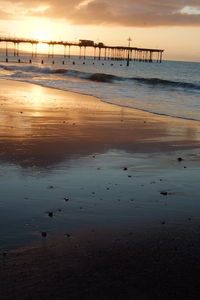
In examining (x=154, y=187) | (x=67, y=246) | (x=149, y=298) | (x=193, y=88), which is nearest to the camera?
(x=149, y=298)

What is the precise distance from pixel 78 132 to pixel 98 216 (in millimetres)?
6662

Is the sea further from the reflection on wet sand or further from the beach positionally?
the beach

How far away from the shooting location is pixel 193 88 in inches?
1583

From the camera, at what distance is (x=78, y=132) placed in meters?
12.3

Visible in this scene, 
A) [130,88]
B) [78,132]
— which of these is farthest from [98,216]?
[130,88]

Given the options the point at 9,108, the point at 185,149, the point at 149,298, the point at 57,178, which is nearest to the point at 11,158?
the point at 57,178

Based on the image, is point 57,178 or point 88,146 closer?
point 57,178

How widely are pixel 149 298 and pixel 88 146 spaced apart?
6.74m

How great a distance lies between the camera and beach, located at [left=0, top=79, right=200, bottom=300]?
4.11m

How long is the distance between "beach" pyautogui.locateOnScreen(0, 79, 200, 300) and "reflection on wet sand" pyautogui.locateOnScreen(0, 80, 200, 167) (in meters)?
0.05

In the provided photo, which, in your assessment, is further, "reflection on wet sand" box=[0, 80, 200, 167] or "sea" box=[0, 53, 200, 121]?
"sea" box=[0, 53, 200, 121]

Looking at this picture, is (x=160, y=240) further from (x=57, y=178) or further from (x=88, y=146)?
(x=88, y=146)

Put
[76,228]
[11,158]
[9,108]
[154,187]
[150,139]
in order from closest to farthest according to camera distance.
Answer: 1. [76,228]
2. [154,187]
3. [11,158]
4. [150,139]
5. [9,108]

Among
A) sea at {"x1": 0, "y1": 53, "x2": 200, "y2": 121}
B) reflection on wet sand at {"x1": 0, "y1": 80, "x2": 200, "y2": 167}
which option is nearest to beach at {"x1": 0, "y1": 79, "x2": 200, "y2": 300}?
reflection on wet sand at {"x1": 0, "y1": 80, "x2": 200, "y2": 167}
